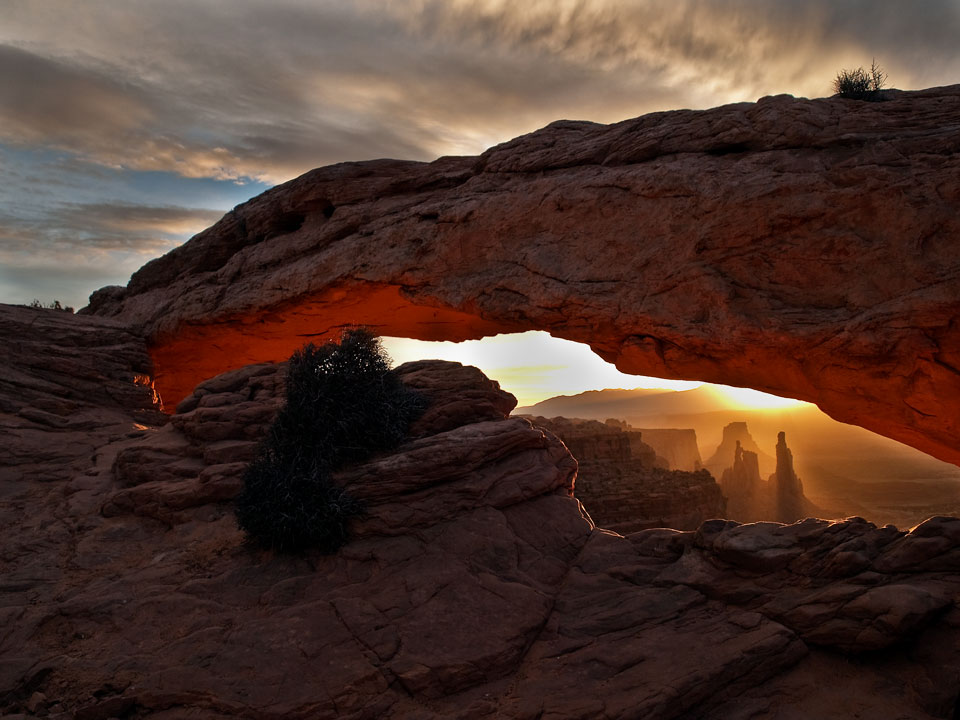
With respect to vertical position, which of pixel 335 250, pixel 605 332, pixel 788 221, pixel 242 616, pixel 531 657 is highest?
pixel 335 250

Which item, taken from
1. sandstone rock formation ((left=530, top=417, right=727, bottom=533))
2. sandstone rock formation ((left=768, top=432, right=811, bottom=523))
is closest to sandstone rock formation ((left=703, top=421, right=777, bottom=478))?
sandstone rock formation ((left=768, top=432, right=811, bottom=523))

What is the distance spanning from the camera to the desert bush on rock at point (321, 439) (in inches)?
406

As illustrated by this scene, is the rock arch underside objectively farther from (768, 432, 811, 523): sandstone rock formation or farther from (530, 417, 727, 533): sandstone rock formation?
(768, 432, 811, 523): sandstone rock formation

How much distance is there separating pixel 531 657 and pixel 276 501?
186 inches

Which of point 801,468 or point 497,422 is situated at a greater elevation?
point 497,422

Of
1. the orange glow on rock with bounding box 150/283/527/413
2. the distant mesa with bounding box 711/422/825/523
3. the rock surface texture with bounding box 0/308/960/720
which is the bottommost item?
the distant mesa with bounding box 711/422/825/523

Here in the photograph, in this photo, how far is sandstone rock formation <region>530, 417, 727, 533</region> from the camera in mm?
33344

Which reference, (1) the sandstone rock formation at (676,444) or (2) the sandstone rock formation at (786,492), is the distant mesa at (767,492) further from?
(1) the sandstone rock formation at (676,444)

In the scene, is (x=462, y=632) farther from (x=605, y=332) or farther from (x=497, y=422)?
(x=605, y=332)

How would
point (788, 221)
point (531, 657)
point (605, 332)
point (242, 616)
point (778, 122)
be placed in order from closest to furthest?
point (531, 657)
point (242, 616)
point (788, 221)
point (778, 122)
point (605, 332)

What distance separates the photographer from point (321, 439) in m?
11.5

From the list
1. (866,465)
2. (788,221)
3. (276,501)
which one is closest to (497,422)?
(276,501)

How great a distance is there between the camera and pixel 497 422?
1227 cm

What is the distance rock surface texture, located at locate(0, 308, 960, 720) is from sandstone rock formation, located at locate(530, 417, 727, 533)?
868 inches
